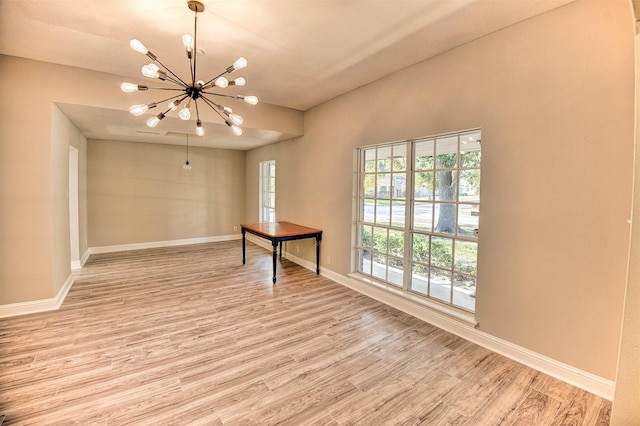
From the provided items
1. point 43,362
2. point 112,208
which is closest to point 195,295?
point 43,362

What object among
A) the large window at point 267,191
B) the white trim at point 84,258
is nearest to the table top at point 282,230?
the large window at point 267,191

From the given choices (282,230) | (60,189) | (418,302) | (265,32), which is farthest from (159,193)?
(418,302)

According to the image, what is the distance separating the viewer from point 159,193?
7090mm

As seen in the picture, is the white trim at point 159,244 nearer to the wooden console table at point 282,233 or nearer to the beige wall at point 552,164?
the wooden console table at point 282,233

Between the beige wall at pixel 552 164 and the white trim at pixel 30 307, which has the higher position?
the beige wall at pixel 552 164

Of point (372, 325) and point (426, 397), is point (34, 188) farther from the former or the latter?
point (426, 397)

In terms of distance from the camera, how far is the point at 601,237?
6.95 ft

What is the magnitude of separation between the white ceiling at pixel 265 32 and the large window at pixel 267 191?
3.38 metres

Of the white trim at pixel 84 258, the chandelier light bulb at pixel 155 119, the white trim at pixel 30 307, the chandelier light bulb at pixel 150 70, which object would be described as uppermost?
the chandelier light bulb at pixel 150 70

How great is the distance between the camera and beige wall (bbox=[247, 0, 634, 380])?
2062 millimetres

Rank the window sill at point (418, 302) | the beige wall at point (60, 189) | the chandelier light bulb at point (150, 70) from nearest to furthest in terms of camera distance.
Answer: the chandelier light bulb at point (150, 70), the window sill at point (418, 302), the beige wall at point (60, 189)

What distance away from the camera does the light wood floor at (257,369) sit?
1.93m

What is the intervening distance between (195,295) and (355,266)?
2389 mm

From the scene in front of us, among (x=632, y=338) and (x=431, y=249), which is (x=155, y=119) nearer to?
(x=431, y=249)
